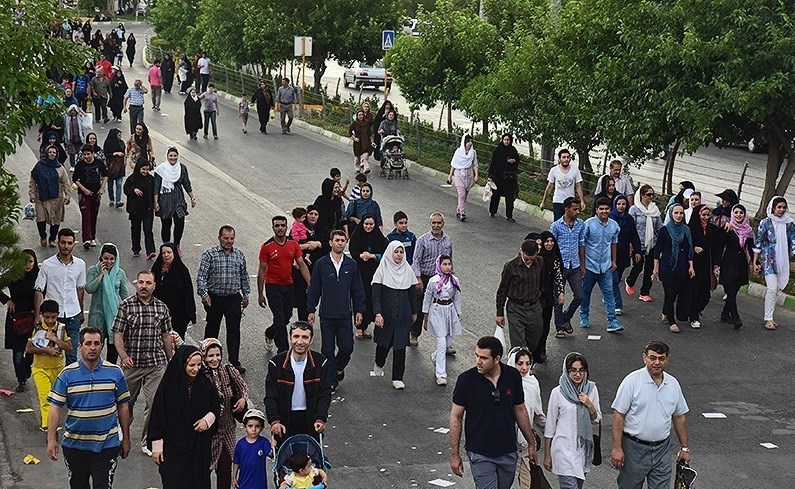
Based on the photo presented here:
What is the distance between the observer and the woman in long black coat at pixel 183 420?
31.9ft

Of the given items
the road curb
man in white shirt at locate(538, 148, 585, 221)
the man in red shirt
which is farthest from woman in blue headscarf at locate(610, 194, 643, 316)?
the man in red shirt

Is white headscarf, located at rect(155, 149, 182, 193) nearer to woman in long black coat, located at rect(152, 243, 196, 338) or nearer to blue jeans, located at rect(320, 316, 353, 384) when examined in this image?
woman in long black coat, located at rect(152, 243, 196, 338)

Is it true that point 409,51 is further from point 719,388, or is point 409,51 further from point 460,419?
point 460,419

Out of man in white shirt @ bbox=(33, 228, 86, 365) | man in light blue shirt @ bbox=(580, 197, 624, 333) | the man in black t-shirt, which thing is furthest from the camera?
the man in black t-shirt

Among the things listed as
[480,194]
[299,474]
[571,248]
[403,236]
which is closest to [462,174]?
[480,194]

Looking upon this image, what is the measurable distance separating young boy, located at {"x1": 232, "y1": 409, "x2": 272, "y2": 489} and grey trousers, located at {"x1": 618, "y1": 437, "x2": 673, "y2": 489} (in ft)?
8.83

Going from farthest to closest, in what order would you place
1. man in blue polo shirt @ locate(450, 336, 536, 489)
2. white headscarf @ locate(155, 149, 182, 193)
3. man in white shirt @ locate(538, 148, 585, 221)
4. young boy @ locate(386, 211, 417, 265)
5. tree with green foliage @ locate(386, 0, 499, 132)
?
1. tree with green foliage @ locate(386, 0, 499, 132)
2. man in white shirt @ locate(538, 148, 585, 221)
3. white headscarf @ locate(155, 149, 182, 193)
4. young boy @ locate(386, 211, 417, 265)
5. man in blue polo shirt @ locate(450, 336, 536, 489)

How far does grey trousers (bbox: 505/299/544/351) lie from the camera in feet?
45.6

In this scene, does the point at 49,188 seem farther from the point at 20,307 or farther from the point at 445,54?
the point at 445,54

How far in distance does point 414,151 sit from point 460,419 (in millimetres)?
21320

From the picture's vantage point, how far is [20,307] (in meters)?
13.0

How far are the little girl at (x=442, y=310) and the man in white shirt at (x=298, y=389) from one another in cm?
382

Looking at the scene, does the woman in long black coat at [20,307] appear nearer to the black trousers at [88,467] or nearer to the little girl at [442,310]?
the black trousers at [88,467]

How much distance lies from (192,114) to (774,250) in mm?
18709
